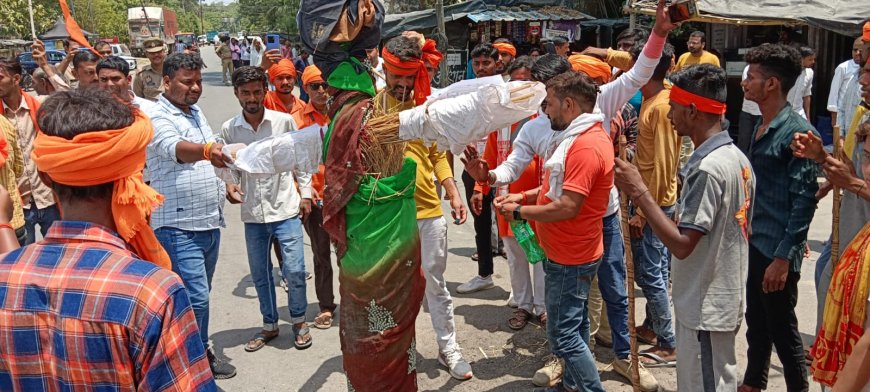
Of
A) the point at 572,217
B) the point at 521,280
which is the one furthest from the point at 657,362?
the point at 572,217

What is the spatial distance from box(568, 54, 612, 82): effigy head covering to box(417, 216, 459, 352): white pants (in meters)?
1.59

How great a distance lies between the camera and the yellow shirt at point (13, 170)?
14.8ft

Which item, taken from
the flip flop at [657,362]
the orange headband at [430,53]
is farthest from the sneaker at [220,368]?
the flip flop at [657,362]

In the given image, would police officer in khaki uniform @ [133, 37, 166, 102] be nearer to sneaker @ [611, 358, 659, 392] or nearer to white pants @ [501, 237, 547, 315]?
white pants @ [501, 237, 547, 315]

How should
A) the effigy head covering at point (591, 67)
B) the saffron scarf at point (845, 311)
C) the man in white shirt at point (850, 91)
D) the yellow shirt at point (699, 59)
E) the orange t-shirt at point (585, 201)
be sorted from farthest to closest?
the yellow shirt at point (699, 59)
the man in white shirt at point (850, 91)
the effigy head covering at point (591, 67)
the orange t-shirt at point (585, 201)
the saffron scarf at point (845, 311)

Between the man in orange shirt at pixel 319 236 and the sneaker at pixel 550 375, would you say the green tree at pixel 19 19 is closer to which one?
the man in orange shirt at pixel 319 236

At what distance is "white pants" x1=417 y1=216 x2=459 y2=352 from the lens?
4.30 m

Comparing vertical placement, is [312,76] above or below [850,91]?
above

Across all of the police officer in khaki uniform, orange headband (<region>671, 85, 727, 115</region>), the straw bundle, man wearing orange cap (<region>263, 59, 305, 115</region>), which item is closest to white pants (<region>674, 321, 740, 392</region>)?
orange headband (<region>671, 85, 727, 115</region>)

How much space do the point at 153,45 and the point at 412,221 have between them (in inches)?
212

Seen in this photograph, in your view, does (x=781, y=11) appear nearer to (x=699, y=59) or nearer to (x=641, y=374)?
(x=699, y=59)

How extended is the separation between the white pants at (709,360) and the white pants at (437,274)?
1.68 metres

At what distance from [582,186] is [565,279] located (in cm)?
57

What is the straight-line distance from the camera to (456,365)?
4.32m
